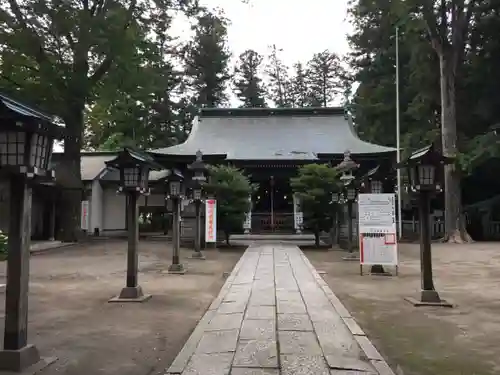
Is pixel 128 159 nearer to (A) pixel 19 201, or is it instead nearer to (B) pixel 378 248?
(A) pixel 19 201

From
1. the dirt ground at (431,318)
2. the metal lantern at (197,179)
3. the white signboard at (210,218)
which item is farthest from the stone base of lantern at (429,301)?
the white signboard at (210,218)

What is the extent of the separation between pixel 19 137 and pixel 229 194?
1415 cm

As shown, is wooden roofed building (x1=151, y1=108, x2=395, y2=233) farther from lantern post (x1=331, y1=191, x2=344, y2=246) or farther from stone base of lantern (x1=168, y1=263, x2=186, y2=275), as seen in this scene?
stone base of lantern (x1=168, y1=263, x2=186, y2=275)

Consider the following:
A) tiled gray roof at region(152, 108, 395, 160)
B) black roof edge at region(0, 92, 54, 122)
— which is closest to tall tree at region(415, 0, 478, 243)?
tiled gray roof at region(152, 108, 395, 160)

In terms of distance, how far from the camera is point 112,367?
436 cm

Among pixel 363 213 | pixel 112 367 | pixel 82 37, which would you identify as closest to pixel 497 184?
pixel 363 213

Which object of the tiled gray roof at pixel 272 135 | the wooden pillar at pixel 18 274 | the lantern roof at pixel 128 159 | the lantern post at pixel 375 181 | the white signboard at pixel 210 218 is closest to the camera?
the wooden pillar at pixel 18 274

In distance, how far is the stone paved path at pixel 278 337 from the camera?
13.7 ft

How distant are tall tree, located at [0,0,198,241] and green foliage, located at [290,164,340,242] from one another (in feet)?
28.5

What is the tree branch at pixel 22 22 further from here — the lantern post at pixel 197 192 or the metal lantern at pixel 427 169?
the metal lantern at pixel 427 169

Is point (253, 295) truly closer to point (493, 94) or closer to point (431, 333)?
point (431, 333)

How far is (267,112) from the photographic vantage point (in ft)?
93.6

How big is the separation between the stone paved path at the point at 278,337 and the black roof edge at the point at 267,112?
20492mm

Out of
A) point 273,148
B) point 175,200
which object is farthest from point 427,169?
point 273,148
